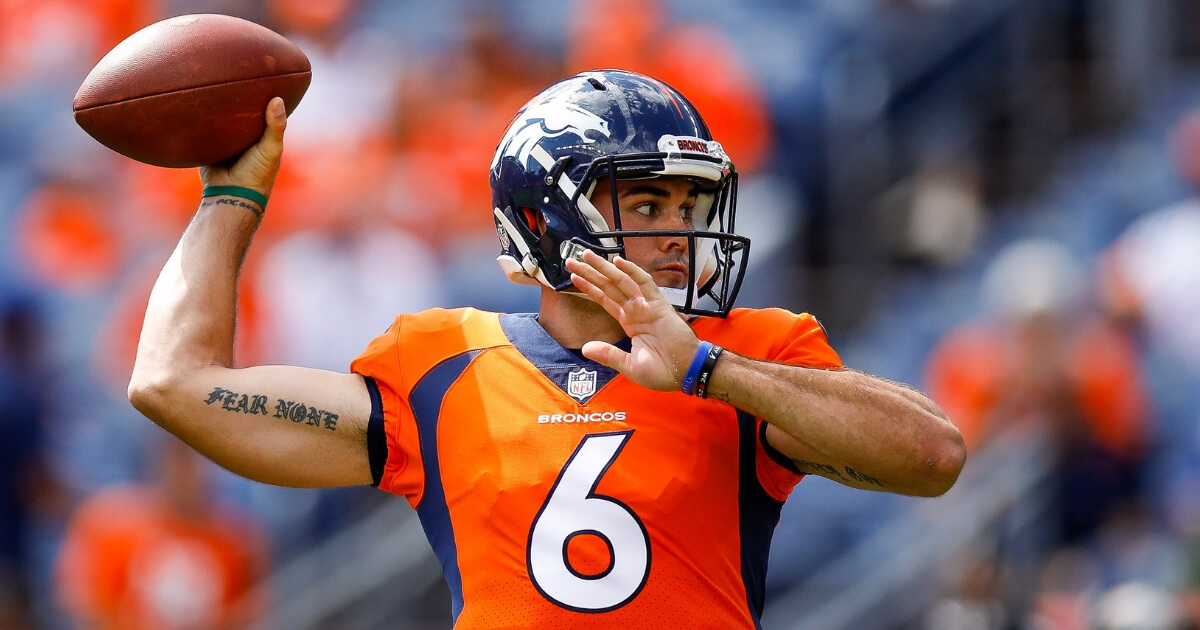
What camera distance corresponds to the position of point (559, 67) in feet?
24.9

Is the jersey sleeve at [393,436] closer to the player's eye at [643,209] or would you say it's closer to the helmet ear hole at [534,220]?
the helmet ear hole at [534,220]

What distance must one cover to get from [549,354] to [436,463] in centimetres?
32

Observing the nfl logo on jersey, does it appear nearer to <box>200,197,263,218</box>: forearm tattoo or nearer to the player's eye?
the player's eye

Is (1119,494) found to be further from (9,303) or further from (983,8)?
(9,303)

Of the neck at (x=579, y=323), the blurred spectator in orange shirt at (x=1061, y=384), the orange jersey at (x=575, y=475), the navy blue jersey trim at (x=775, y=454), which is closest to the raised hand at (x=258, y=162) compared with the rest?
the orange jersey at (x=575, y=475)

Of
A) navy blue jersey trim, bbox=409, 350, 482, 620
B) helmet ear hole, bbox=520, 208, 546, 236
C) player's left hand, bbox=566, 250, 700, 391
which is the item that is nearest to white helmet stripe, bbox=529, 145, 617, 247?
helmet ear hole, bbox=520, 208, 546, 236

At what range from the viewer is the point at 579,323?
9.66ft

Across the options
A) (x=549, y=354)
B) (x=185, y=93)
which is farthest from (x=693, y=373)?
(x=185, y=93)

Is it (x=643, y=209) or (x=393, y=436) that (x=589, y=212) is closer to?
(x=643, y=209)

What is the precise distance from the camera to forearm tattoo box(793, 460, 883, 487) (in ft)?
8.50

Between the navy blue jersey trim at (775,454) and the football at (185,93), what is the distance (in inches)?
49.1

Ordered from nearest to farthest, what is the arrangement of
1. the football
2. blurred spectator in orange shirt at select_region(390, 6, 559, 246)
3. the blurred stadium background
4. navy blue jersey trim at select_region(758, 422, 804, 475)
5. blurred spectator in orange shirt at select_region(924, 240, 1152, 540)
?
navy blue jersey trim at select_region(758, 422, 804, 475) → the football → the blurred stadium background → blurred spectator in orange shirt at select_region(924, 240, 1152, 540) → blurred spectator in orange shirt at select_region(390, 6, 559, 246)

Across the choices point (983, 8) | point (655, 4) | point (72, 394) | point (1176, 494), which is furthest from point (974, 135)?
point (72, 394)

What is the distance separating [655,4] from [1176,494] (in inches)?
143
